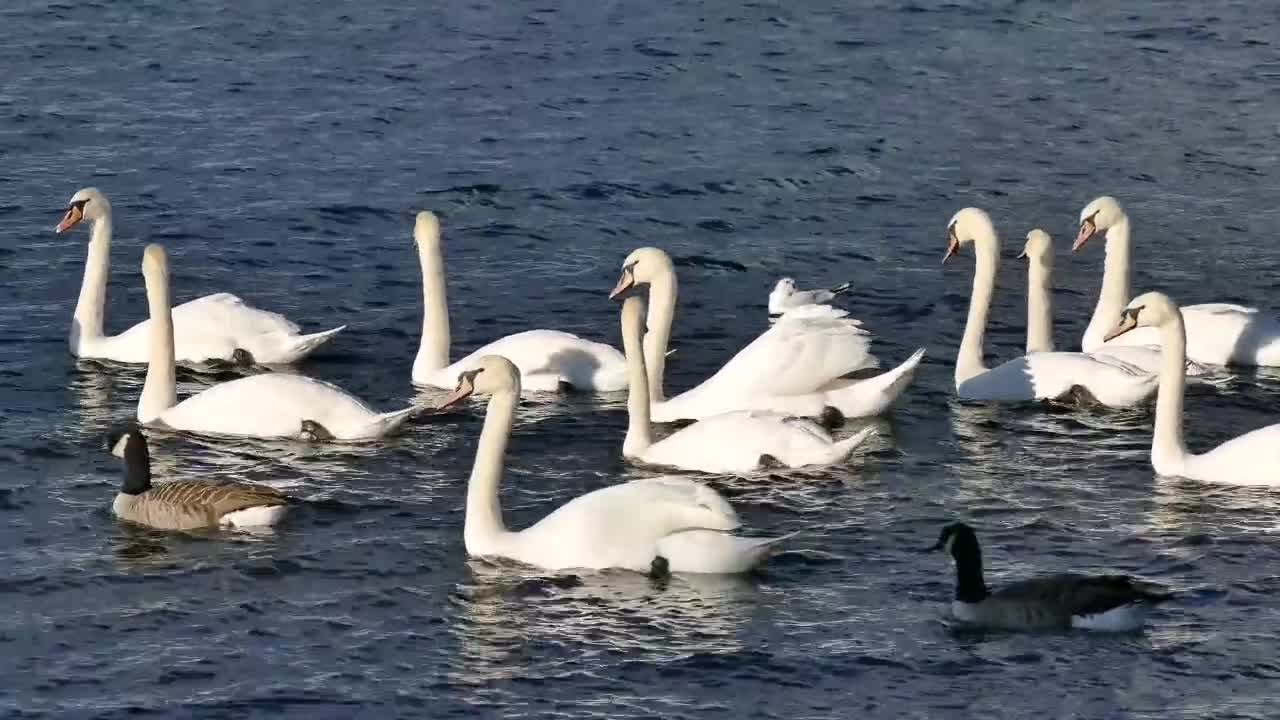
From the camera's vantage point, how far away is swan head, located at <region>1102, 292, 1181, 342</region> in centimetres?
1747

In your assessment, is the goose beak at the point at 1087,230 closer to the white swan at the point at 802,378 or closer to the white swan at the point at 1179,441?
the white swan at the point at 1179,441

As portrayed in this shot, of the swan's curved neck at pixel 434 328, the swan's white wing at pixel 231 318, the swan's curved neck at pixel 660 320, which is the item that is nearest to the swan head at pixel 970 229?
the swan's curved neck at pixel 660 320

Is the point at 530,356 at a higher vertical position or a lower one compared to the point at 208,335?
lower

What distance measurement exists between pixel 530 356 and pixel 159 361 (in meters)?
2.81

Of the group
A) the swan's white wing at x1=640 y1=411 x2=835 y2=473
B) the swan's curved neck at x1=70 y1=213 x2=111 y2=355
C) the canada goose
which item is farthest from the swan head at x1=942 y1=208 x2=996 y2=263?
the swan's curved neck at x1=70 y1=213 x2=111 y2=355

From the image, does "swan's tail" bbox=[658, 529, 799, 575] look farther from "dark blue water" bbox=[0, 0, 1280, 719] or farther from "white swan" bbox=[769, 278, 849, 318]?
"white swan" bbox=[769, 278, 849, 318]

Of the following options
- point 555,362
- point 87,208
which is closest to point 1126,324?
point 555,362

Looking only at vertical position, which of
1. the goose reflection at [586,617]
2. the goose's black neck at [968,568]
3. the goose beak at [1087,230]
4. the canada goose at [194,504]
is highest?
the goose beak at [1087,230]

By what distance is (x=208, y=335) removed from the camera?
64.3ft

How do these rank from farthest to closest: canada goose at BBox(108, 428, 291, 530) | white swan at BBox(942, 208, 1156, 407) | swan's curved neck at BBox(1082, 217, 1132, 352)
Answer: swan's curved neck at BBox(1082, 217, 1132, 352) < white swan at BBox(942, 208, 1156, 407) < canada goose at BBox(108, 428, 291, 530)

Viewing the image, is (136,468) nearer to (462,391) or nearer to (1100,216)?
(462,391)

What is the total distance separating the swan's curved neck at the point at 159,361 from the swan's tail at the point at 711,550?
17.1ft

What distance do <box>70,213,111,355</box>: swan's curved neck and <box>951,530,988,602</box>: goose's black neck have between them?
8.98 m

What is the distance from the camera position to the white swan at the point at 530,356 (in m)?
18.8
